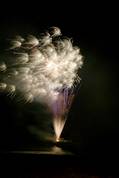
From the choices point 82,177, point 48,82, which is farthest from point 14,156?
point 48,82

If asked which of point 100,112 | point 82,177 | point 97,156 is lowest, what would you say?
point 82,177

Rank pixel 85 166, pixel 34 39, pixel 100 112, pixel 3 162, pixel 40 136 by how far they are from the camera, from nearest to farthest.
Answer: pixel 3 162, pixel 85 166, pixel 34 39, pixel 40 136, pixel 100 112

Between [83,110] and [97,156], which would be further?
[83,110]

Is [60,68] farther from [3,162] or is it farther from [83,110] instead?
[83,110]

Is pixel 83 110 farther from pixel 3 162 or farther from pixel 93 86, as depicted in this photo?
pixel 3 162

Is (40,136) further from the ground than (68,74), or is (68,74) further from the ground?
(68,74)

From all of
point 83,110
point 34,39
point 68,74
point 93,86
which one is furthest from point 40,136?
point 34,39

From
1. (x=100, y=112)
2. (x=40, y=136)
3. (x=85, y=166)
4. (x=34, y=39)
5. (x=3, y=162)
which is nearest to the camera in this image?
(x=3, y=162)
